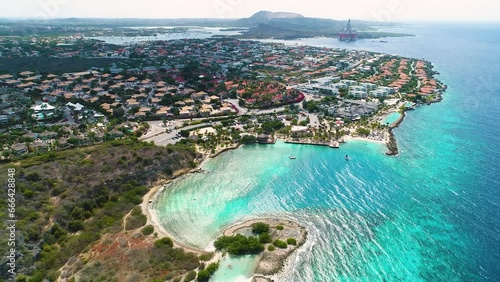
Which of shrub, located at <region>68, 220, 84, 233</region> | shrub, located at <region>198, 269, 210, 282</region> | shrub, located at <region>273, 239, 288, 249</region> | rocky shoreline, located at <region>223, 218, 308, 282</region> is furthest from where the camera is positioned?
shrub, located at <region>68, 220, 84, 233</region>

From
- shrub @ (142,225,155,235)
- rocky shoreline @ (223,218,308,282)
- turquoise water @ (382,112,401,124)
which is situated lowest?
rocky shoreline @ (223,218,308,282)

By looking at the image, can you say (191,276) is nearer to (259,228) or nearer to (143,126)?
(259,228)

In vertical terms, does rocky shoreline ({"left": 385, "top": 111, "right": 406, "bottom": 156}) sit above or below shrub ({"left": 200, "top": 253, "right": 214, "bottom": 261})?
above

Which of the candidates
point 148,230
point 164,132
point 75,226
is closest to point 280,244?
point 148,230

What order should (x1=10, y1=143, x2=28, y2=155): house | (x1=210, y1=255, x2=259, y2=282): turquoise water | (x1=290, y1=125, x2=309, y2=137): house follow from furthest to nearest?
(x1=290, y1=125, x2=309, y2=137): house → (x1=10, y1=143, x2=28, y2=155): house → (x1=210, y1=255, x2=259, y2=282): turquoise water

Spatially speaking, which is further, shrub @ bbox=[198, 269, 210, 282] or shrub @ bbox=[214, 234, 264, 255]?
shrub @ bbox=[214, 234, 264, 255]

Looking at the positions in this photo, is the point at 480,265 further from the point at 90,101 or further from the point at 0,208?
the point at 90,101

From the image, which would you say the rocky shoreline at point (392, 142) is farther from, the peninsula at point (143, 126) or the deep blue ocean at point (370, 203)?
the deep blue ocean at point (370, 203)

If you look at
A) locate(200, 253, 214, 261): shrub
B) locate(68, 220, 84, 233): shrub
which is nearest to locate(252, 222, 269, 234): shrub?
locate(200, 253, 214, 261): shrub

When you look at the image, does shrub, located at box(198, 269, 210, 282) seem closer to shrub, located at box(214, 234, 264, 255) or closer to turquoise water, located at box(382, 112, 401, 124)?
shrub, located at box(214, 234, 264, 255)
